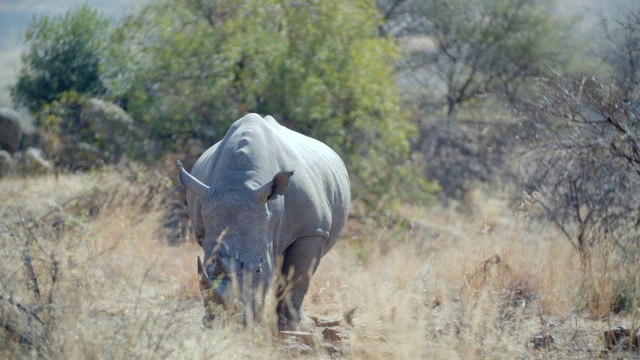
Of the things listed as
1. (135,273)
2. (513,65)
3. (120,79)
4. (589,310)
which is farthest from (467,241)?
(513,65)

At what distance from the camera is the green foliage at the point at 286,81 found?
42.6ft

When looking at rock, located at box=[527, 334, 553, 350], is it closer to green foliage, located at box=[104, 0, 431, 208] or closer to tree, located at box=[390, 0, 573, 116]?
green foliage, located at box=[104, 0, 431, 208]

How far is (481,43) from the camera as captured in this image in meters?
21.5

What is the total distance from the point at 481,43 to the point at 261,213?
54.9 ft

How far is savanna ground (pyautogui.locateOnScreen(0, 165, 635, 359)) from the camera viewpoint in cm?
495

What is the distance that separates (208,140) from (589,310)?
7163 millimetres

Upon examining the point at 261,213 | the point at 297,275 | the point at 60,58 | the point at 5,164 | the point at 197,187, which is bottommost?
the point at 5,164

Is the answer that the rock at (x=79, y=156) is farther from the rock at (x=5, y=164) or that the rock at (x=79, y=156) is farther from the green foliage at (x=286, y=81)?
the green foliage at (x=286, y=81)

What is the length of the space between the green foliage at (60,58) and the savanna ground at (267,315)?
4.80 m

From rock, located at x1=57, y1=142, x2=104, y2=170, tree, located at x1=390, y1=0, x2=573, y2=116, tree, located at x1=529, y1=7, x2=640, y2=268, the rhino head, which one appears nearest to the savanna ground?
the rhino head

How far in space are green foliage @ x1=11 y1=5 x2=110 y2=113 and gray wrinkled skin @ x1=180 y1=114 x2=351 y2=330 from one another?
11.9m

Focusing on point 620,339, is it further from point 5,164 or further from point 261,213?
point 5,164

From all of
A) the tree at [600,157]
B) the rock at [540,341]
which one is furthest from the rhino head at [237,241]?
the tree at [600,157]

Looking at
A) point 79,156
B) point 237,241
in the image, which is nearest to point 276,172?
point 237,241
